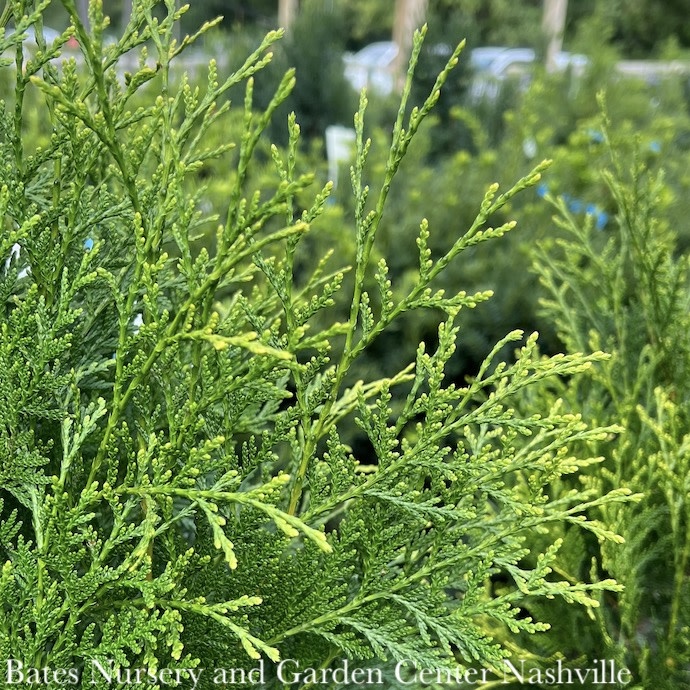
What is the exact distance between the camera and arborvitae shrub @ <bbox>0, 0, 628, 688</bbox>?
75 cm

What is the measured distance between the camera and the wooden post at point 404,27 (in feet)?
14.6

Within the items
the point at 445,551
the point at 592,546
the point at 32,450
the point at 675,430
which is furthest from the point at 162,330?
the point at 592,546

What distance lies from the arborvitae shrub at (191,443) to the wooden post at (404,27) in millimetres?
3917

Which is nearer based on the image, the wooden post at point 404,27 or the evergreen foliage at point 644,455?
the evergreen foliage at point 644,455

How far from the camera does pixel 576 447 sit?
1472mm

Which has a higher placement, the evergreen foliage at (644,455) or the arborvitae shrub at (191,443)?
the arborvitae shrub at (191,443)

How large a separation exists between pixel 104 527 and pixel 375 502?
0.38 meters

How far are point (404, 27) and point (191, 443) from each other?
449cm

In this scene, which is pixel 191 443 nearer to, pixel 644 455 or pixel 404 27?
pixel 644 455

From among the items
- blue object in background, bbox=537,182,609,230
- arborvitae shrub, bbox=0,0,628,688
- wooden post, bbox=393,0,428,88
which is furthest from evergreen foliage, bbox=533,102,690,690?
wooden post, bbox=393,0,428,88

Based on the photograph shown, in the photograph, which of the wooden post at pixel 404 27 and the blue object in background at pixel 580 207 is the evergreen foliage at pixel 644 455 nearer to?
the blue object in background at pixel 580 207

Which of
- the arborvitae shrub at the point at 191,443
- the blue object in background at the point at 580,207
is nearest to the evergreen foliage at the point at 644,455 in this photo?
the arborvitae shrub at the point at 191,443

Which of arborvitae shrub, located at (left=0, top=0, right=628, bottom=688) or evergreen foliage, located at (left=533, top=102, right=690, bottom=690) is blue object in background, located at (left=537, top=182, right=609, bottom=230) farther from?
arborvitae shrub, located at (left=0, top=0, right=628, bottom=688)

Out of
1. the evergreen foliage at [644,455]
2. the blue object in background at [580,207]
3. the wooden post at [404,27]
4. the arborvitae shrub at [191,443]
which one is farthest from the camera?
the wooden post at [404,27]
